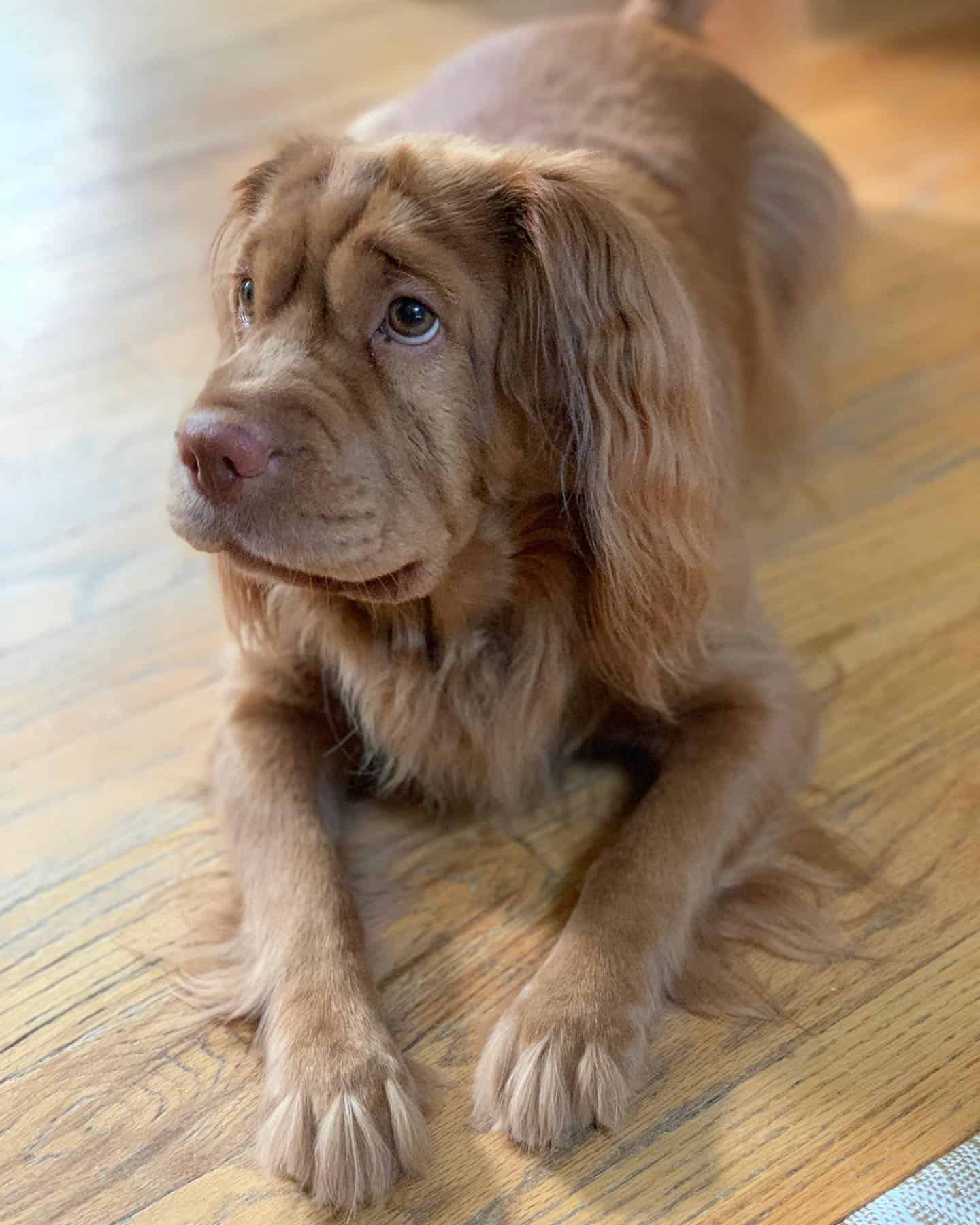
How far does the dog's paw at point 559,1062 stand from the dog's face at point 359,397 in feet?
1.75

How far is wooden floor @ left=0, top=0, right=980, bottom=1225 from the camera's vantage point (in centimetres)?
153

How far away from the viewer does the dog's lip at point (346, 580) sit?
1.63 metres

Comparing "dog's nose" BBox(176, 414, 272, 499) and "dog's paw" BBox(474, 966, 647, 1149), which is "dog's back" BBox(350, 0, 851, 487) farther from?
"dog's paw" BBox(474, 966, 647, 1149)

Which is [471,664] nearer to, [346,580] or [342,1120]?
[346,580]

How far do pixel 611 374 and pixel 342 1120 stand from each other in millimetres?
923

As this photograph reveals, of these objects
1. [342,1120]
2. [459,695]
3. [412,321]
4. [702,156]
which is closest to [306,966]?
[342,1120]

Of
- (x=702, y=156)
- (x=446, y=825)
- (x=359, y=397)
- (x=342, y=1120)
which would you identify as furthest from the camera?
(x=702, y=156)

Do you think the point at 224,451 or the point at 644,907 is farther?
the point at 644,907

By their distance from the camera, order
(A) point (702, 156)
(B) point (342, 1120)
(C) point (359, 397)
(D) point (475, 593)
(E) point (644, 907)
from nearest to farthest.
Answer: (B) point (342, 1120), (C) point (359, 397), (E) point (644, 907), (D) point (475, 593), (A) point (702, 156)

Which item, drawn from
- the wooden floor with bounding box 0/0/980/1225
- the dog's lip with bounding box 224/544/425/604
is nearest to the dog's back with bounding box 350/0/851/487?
the wooden floor with bounding box 0/0/980/1225

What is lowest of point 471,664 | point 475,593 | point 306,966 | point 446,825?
point 446,825

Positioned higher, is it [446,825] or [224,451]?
[224,451]

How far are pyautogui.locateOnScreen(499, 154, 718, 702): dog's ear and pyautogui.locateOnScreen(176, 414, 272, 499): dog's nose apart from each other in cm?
33

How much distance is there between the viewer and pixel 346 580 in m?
1.63
